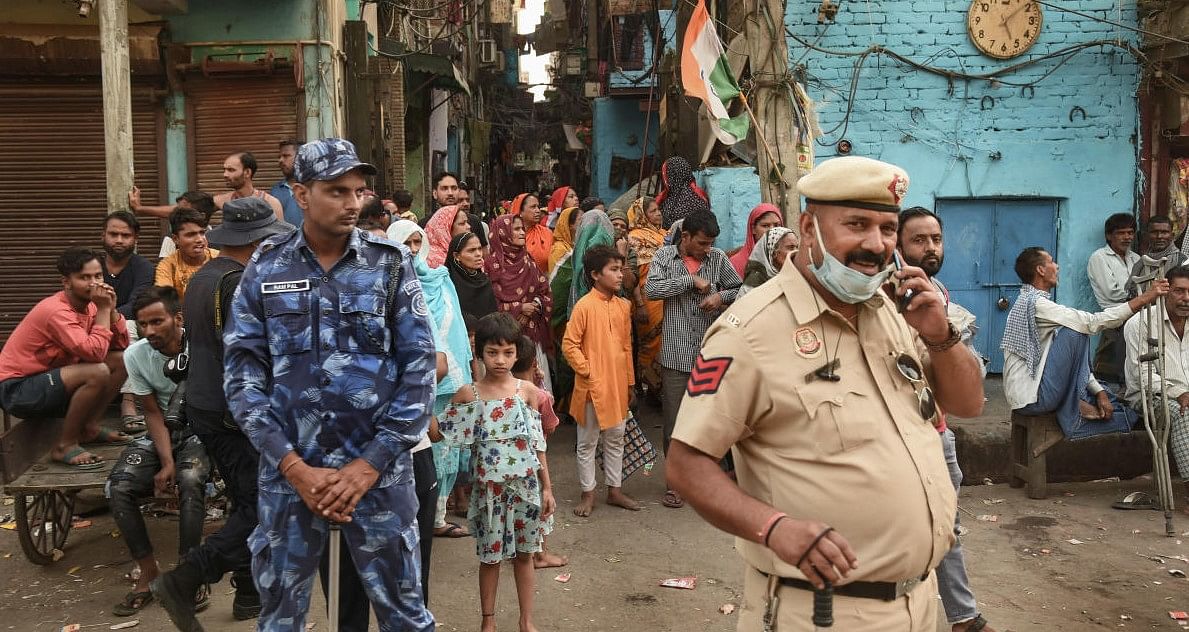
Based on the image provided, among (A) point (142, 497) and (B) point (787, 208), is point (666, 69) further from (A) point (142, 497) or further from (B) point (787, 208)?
(A) point (142, 497)

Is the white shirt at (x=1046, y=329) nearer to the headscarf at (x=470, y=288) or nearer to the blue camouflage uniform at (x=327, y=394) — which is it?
the headscarf at (x=470, y=288)

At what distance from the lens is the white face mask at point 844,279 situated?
7.82 feet

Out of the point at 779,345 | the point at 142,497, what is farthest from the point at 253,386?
the point at 142,497

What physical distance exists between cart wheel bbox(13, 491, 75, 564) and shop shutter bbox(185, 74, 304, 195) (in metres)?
5.20

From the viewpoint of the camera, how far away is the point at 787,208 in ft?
29.9

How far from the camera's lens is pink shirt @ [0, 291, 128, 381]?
19.4ft

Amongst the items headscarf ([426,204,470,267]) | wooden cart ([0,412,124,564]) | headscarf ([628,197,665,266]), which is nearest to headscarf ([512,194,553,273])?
headscarf ([628,197,665,266])

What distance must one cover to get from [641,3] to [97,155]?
39.1 feet

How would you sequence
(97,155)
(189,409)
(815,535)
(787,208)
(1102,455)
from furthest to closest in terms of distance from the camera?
(97,155), (787,208), (1102,455), (189,409), (815,535)

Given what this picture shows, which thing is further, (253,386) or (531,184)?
(531,184)

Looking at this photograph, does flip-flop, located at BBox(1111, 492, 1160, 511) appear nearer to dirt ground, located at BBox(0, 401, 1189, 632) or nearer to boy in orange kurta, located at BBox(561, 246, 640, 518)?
dirt ground, located at BBox(0, 401, 1189, 632)

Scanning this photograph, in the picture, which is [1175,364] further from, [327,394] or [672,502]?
[327,394]

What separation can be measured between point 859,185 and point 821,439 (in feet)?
1.98

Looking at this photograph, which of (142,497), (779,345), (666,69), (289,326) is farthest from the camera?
(666,69)
